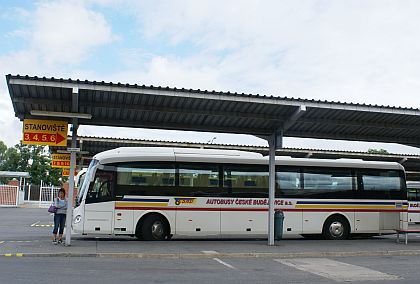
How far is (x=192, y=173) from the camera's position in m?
18.0

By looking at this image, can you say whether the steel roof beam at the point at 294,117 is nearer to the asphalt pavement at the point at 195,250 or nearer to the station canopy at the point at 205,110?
the station canopy at the point at 205,110

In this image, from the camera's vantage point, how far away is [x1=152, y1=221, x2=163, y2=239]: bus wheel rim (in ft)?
56.9

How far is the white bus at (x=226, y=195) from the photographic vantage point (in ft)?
55.9

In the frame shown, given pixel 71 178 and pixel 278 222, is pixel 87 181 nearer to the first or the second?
pixel 71 178

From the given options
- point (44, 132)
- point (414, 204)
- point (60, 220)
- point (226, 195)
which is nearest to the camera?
point (44, 132)

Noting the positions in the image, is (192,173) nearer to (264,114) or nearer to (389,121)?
(264,114)

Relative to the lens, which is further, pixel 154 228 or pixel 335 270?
pixel 154 228

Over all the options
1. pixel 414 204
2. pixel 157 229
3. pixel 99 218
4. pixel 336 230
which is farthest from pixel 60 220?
pixel 414 204

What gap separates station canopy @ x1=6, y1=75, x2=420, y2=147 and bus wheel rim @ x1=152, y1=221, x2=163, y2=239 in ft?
11.7

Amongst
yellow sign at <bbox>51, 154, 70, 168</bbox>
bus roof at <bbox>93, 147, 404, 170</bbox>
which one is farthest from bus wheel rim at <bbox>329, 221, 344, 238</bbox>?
yellow sign at <bbox>51, 154, 70, 168</bbox>

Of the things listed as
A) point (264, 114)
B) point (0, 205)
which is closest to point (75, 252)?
point (264, 114)

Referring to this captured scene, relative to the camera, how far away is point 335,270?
11.7 m

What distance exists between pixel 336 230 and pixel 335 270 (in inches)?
314

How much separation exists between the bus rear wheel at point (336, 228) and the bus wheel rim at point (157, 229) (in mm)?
6480
